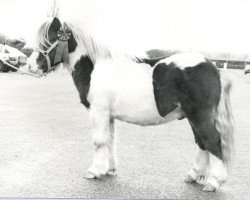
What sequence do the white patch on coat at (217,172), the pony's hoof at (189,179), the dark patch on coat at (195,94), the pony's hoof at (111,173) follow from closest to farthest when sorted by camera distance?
the dark patch on coat at (195,94) → the white patch on coat at (217,172) → the pony's hoof at (189,179) → the pony's hoof at (111,173)

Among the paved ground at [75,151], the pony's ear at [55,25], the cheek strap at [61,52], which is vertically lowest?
the paved ground at [75,151]

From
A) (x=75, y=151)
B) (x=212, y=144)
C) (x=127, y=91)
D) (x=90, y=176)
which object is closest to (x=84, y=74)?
(x=127, y=91)

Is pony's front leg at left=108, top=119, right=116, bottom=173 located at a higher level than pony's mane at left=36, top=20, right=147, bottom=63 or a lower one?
lower

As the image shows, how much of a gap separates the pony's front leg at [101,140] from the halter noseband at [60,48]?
0.44 meters

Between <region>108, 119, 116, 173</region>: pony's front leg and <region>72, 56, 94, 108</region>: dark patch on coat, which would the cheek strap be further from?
<region>108, 119, 116, 173</region>: pony's front leg

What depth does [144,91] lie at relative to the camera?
4.32m

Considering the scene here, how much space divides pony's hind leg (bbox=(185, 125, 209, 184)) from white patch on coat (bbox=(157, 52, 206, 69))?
0.53 meters

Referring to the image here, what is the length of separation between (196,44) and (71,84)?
1.04 metres

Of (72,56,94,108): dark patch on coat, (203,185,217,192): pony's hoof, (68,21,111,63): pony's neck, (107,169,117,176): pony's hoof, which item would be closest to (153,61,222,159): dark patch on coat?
(203,185,217,192): pony's hoof

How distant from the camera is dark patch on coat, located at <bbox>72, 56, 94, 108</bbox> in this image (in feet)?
14.8

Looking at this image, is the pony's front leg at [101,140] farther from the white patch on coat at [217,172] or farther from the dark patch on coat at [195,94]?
the white patch on coat at [217,172]

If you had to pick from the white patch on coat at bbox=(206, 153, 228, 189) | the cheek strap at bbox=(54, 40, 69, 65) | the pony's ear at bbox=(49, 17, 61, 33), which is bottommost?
the white patch on coat at bbox=(206, 153, 228, 189)

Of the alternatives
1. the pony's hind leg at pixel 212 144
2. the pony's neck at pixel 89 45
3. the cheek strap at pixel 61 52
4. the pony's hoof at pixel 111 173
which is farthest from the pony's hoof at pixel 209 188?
the cheek strap at pixel 61 52

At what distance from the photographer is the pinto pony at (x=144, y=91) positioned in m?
4.21
